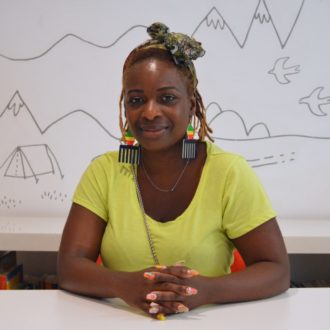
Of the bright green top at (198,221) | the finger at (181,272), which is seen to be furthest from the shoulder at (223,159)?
the finger at (181,272)

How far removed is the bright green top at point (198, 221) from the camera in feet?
3.67

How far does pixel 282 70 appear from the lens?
7.20ft

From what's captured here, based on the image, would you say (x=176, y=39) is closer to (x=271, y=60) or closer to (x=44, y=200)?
(x=271, y=60)

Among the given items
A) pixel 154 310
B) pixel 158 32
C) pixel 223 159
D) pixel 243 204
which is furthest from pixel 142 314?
pixel 158 32

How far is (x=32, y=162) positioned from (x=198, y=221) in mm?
1378

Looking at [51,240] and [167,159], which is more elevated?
[167,159]

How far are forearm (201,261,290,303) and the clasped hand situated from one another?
0.14 ft

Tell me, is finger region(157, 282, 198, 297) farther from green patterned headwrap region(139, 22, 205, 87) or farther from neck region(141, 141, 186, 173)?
green patterned headwrap region(139, 22, 205, 87)

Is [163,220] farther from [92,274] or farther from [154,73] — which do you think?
[154,73]

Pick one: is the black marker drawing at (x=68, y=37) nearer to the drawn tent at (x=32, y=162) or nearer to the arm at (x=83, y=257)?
the drawn tent at (x=32, y=162)

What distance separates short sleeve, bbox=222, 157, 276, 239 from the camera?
43.4 inches

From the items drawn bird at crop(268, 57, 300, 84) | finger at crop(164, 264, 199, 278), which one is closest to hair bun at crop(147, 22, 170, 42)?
finger at crop(164, 264, 199, 278)

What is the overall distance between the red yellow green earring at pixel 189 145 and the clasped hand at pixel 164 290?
40 cm

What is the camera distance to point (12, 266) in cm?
224
